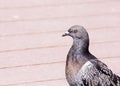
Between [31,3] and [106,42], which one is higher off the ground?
[31,3]

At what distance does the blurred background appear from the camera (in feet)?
15.5

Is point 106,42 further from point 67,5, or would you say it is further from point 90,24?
point 67,5

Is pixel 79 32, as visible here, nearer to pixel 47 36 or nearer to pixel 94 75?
pixel 94 75

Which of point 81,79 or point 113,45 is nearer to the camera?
point 81,79

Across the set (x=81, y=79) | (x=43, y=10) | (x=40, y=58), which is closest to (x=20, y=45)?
(x=40, y=58)

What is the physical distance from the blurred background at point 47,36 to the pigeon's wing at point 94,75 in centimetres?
59

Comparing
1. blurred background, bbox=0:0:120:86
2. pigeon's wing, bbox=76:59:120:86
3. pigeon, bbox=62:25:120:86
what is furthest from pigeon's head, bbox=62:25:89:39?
blurred background, bbox=0:0:120:86

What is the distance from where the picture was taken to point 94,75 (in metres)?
4.00

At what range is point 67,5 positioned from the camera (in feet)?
19.8

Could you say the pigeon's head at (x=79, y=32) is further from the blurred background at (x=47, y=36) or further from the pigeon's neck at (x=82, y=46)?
the blurred background at (x=47, y=36)

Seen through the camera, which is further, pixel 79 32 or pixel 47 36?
pixel 47 36

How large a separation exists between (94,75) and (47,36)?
1.46 m

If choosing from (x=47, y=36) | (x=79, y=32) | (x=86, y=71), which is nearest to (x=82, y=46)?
(x=79, y=32)

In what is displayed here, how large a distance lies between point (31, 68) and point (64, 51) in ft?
1.53
